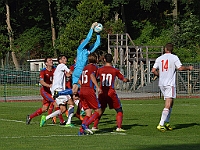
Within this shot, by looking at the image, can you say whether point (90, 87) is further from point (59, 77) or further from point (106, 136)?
point (59, 77)

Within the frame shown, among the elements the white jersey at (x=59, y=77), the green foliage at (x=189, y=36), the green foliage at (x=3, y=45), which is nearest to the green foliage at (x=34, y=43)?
the green foliage at (x=3, y=45)

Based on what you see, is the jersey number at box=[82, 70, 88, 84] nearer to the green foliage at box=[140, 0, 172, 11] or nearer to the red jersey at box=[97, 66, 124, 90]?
the red jersey at box=[97, 66, 124, 90]

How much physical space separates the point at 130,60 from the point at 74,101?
29.3 metres

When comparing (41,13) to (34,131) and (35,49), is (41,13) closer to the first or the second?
(35,49)

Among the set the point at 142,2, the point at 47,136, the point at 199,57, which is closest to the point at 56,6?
the point at 142,2

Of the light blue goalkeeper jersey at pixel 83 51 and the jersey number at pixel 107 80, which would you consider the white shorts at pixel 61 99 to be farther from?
the jersey number at pixel 107 80

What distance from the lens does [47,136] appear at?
16.6 metres

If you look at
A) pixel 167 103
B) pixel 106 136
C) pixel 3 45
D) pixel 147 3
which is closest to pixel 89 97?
pixel 106 136

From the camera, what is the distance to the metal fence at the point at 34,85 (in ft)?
135

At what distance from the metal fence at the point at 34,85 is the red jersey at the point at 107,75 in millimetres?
21785

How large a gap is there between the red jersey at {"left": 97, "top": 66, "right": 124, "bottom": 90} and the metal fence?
21.8 m

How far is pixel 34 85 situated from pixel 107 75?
82.9 feet

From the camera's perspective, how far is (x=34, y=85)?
42.5 meters

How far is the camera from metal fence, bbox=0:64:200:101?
1624 inches
